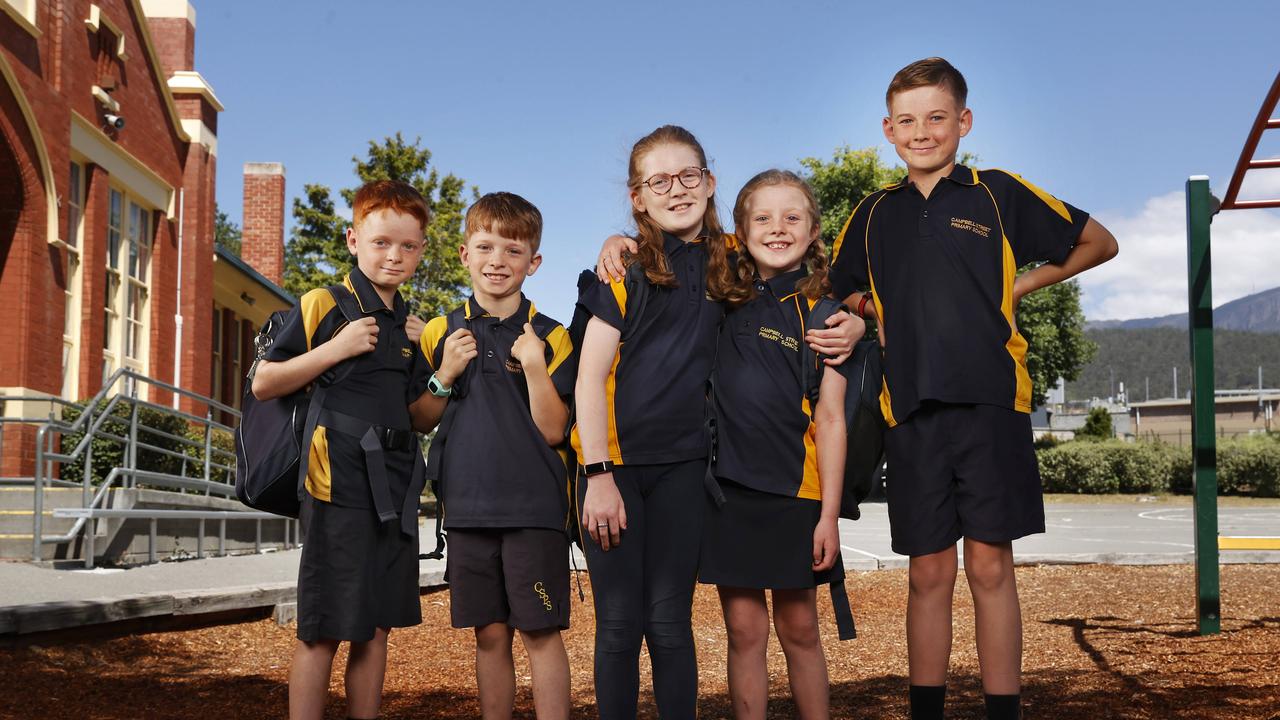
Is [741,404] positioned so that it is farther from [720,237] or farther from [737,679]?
[737,679]

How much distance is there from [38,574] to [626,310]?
7105 millimetres

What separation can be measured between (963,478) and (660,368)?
93 cm

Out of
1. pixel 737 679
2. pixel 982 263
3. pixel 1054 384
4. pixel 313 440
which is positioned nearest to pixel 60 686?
pixel 313 440

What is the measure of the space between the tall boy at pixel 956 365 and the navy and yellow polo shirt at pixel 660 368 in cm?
59

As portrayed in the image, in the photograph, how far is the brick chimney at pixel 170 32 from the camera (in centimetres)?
2059

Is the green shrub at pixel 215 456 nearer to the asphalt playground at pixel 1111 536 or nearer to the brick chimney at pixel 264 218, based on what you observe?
the asphalt playground at pixel 1111 536

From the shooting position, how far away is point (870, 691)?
215 inches

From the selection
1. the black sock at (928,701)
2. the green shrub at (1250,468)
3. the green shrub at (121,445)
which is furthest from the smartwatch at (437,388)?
the green shrub at (1250,468)

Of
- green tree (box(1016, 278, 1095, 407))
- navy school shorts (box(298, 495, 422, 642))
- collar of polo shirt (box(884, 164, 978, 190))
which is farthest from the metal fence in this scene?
green tree (box(1016, 278, 1095, 407))

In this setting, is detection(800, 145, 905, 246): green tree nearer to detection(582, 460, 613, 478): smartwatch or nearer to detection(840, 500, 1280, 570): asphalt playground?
detection(840, 500, 1280, 570): asphalt playground

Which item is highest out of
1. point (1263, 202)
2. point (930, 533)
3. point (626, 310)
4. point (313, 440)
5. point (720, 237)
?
point (1263, 202)

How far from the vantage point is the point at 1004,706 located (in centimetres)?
333

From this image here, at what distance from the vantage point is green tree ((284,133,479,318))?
27.8m

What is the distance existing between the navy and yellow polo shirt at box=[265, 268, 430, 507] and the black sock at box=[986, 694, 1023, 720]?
1886 mm
